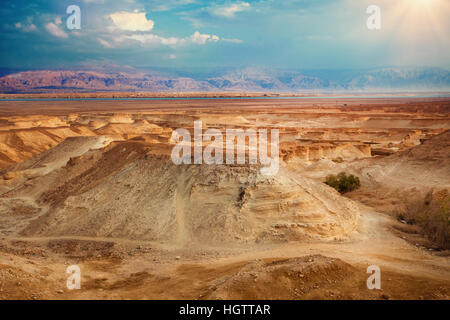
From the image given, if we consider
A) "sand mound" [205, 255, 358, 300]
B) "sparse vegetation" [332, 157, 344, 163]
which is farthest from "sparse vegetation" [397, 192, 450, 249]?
"sparse vegetation" [332, 157, 344, 163]

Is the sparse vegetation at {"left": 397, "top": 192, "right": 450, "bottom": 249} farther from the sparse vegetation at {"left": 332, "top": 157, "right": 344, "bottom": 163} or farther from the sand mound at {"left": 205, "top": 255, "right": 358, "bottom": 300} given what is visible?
the sparse vegetation at {"left": 332, "top": 157, "right": 344, "bottom": 163}

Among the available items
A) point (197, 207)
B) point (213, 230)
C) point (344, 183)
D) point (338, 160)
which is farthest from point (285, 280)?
point (338, 160)

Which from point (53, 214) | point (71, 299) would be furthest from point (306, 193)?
point (53, 214)

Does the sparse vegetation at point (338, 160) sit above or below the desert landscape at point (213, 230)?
above

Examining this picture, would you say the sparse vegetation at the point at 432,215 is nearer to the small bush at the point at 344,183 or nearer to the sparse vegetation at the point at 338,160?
the small bush at the point at 344,183

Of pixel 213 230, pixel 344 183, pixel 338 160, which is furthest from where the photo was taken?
pixel 338 160

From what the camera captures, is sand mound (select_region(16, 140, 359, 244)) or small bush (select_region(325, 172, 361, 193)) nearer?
sand mound (select_region(16, 140, 359, 244))

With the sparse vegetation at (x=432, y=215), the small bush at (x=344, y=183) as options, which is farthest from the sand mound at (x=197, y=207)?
the small bush at (x=344, y=183)

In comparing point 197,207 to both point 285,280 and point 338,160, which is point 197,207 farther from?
point 338,160

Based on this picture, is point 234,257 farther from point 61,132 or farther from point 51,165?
point 61,132

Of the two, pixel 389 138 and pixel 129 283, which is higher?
pixel 389 138

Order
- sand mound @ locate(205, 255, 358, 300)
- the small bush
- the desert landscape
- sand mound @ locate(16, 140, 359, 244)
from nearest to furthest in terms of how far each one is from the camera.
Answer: sand mound @ locate(205, 255, 358, 300), the desert landscape, sand mound @ locate(16, 140, 359, 244), the small bush
